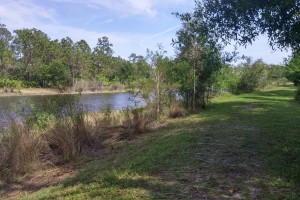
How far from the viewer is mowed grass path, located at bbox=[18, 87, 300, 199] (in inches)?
197

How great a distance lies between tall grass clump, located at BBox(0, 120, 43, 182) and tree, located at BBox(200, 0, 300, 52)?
15.3 feet

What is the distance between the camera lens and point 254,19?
628 centimetres

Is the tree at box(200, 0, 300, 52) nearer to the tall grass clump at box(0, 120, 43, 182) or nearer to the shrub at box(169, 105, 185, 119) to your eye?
the tall grass clump at box(0, 120, 43, 182)

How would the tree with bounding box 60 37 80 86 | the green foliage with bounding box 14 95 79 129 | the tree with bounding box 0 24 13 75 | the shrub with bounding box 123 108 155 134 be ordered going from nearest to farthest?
the green foliage with bounding box 14 95 79 129 → the shrub with bounding box 123 108 155 134 → the tree with bounding box 0 24 13 75 → the tree with bounding box 60 37 80 86

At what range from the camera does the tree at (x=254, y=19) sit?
19.0 feet

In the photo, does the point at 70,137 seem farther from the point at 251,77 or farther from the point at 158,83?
the point at 251,77

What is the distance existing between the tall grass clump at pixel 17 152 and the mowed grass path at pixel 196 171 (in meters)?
1.26

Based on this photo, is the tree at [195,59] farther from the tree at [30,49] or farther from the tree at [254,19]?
the tree at [30,49]

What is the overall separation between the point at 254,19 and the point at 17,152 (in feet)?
18.1

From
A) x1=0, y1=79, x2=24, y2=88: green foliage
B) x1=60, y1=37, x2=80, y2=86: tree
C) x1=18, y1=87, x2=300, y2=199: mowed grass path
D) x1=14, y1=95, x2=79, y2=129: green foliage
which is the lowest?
x1=18, y1=87, x2=300, y2=199: mowed grass path

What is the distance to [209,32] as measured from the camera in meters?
7.32

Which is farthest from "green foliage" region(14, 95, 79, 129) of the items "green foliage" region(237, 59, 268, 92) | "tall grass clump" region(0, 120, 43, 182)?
"green foliage" region(237, 59, 268, 92)

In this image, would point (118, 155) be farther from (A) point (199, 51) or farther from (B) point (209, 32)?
(A) point (199, 51)

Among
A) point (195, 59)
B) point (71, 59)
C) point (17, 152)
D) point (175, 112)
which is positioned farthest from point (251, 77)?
point (71, 59)
